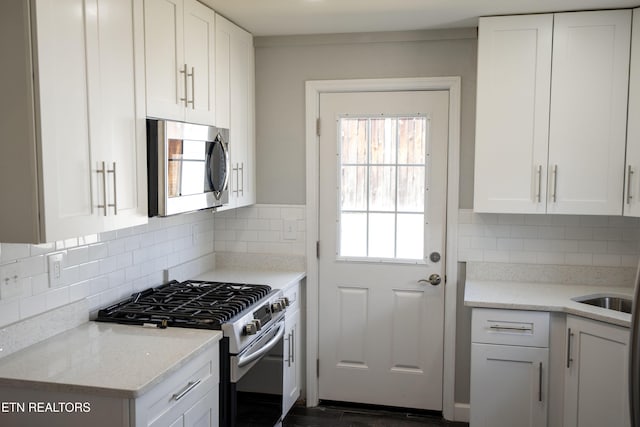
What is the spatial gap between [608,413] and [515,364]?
459mm

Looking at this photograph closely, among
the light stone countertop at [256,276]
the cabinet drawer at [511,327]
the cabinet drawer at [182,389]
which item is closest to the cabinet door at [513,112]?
the cabinet drawer at [511,327]

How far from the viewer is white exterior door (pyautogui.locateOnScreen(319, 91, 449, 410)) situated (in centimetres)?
352

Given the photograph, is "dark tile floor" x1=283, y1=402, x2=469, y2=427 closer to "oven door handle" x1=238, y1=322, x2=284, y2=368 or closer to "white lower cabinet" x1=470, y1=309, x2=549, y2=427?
"white lower cabinet" x1=470, y1=309, x2=549, y2=427

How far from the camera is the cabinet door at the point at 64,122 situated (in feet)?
5.86

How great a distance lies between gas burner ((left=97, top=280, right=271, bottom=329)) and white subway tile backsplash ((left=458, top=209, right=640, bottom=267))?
1.29m

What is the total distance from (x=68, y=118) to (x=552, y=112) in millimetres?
2359

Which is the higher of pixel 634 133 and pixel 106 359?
pixel 634 133

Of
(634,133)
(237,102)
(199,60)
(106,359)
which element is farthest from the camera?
(237,102)

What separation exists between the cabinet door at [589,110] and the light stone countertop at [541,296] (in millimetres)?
460

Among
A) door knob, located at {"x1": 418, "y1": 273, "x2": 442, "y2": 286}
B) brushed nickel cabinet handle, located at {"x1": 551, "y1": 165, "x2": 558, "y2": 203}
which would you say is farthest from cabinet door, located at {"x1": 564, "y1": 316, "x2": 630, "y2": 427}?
door knob, located at {"x1": 418, "y1": 273, "x2": 442, "y2": 286}

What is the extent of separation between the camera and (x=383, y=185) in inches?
141

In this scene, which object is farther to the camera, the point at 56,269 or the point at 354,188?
the point at 354,188

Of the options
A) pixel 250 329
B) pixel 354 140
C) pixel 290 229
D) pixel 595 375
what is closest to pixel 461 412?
pixel 595 375

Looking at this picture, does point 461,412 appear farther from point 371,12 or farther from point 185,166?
point 371,12
